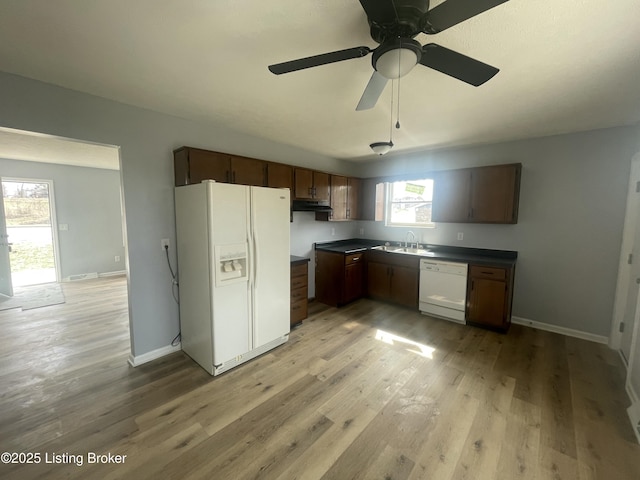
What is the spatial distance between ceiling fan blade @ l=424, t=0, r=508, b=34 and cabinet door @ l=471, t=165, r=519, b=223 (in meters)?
3.00

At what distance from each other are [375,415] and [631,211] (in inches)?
139

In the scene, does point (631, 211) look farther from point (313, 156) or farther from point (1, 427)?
point (1, 427)

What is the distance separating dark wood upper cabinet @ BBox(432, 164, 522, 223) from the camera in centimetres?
342

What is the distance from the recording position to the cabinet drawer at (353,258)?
4.16 metres

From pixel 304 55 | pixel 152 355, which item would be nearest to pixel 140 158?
pixel 304 55

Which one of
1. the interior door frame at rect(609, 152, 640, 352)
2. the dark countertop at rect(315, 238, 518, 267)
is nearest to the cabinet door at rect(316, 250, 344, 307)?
the dark countertop at rect(315, 238, 518, 267)

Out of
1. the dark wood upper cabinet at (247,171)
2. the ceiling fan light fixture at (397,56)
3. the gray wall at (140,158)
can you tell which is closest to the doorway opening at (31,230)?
the gray wall at (140,158)

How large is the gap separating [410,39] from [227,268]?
86.3 inches

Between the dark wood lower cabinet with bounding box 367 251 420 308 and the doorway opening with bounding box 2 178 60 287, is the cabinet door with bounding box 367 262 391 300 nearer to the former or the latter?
the dark wood lower cabinet with bounding box 367 251 420 308

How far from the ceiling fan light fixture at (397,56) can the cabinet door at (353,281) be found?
3160mm

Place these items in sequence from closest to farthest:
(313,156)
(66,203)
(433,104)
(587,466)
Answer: (587,466)
(433,104)
(313,156)
(66,203)

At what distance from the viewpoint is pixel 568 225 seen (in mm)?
3221

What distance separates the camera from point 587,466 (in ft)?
5.18

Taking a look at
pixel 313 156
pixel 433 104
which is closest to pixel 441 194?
pixel 433 104
